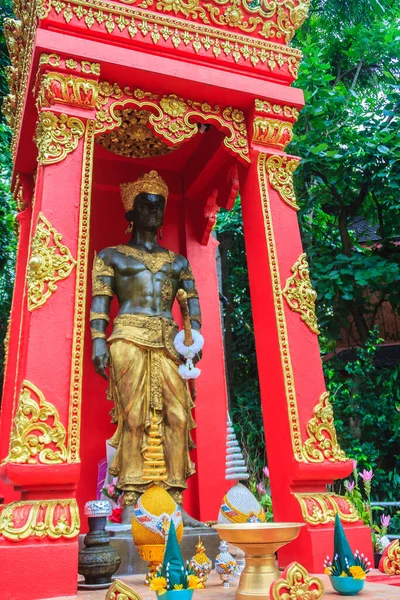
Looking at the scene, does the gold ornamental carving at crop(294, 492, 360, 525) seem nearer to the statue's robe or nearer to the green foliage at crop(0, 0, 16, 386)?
the statue's robe

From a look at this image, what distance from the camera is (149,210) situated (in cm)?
527

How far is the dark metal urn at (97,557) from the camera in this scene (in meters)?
3.34

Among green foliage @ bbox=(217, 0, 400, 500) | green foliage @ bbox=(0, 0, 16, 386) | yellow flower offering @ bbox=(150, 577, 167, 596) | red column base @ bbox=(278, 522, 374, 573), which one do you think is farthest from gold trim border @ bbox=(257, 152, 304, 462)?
green foliage @ bbox=(0, 0, 16, 386)

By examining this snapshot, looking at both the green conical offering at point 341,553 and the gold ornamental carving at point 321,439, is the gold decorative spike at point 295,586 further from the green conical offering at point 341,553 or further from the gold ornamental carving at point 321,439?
the gold ornamental carving at point 321,439

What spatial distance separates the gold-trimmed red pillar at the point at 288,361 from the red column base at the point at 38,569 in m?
1.59

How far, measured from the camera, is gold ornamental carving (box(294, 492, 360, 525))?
12.6ft

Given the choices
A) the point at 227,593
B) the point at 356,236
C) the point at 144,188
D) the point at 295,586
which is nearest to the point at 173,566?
the point at 295,586

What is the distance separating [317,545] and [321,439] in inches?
29.4

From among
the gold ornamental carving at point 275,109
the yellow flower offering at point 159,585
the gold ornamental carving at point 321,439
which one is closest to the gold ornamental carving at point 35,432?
the yellow flower offering at point 159,585

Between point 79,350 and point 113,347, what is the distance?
0.98m

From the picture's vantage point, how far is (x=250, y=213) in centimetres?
491

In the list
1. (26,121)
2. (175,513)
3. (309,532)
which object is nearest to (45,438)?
(175,513)

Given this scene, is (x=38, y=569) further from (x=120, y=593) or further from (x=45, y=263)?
(x=45, y=263)

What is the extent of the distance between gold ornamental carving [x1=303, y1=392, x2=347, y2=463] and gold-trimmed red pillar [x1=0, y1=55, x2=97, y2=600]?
1.69 metres
